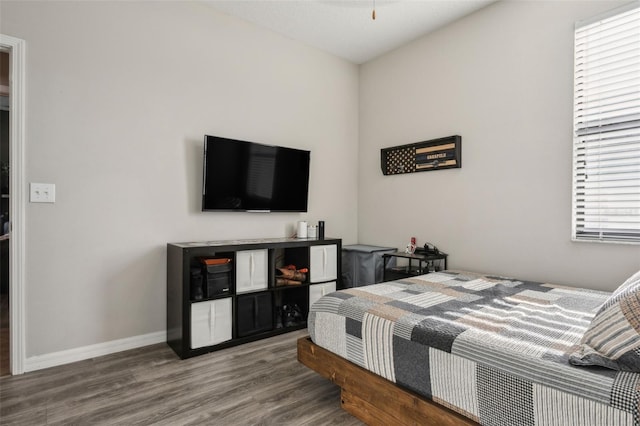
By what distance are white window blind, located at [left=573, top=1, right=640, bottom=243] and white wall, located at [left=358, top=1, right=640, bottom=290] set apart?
70 mm

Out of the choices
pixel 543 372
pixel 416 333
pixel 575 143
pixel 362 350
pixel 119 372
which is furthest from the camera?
pixel 575 143

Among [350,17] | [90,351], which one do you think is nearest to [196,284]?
[90,351]

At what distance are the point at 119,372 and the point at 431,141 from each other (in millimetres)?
3121

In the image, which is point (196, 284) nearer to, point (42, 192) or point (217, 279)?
point (217, 279)

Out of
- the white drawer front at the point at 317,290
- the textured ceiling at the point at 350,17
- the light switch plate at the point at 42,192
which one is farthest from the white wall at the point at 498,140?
the light switch plate at the point at 42,192

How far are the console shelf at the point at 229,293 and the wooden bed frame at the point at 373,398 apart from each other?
2.98ft

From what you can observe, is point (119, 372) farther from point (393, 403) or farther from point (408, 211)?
point (408, 211)

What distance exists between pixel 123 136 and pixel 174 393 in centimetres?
185

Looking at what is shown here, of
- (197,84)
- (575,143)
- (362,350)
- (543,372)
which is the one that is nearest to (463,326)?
(543,372)

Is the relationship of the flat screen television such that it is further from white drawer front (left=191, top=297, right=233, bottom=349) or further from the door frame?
the door frame

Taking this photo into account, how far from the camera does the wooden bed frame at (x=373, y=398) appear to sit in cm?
135

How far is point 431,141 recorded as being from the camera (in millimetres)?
3336

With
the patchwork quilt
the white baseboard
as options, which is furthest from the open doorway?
the patchwork quilt

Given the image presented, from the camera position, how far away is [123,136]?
262cm
